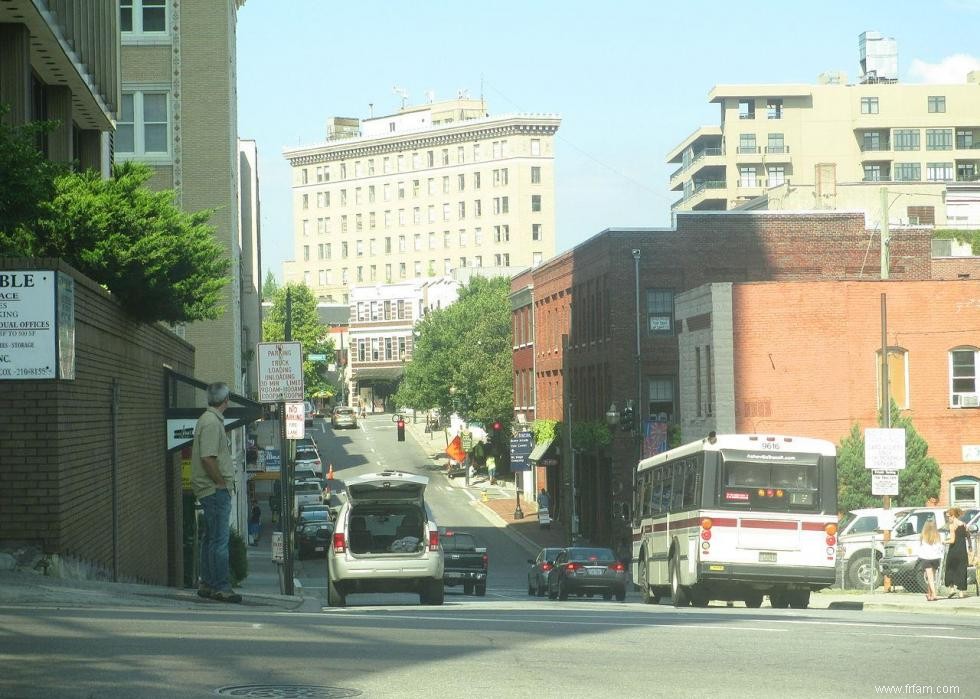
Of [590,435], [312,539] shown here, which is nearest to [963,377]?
[590,435]

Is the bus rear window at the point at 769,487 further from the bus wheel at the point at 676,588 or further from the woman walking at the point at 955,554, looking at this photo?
the woman walking at the point at 955,554

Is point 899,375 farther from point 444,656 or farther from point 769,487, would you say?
point 444,656

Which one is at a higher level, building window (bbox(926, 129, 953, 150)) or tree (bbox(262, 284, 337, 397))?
building window (bbox(926, 129, 953, 150))

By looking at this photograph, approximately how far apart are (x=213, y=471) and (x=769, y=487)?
12.7 m

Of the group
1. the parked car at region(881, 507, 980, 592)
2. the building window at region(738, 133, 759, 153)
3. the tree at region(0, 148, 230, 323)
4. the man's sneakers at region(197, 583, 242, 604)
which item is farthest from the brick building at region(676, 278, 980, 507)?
the building window at region(738, 133, 759, 153)

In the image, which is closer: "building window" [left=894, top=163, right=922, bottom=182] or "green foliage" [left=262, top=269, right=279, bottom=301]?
"building window" [left=894, top=163, right=922, bottom=182]

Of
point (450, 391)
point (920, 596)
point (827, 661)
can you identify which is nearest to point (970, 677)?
point (827, 661)

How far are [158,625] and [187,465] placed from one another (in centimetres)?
1825

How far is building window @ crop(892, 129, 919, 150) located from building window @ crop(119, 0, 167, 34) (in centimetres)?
7806

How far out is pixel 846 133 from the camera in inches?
4719

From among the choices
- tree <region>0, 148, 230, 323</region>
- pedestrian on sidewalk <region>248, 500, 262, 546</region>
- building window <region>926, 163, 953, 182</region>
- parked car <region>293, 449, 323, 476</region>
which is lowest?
pedestrian on sidewalk <region>248, 500, 262, 546</region>

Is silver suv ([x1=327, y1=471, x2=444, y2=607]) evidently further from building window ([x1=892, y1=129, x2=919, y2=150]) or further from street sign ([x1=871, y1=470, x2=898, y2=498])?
building window ([x1=892, y1=129, x2=919, y2=150])

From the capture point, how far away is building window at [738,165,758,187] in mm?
123000

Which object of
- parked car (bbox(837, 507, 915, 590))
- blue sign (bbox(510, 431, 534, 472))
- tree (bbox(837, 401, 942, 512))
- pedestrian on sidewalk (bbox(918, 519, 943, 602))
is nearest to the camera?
pedestrian on sidewalk (bbox(918, 519, 943, 602))
